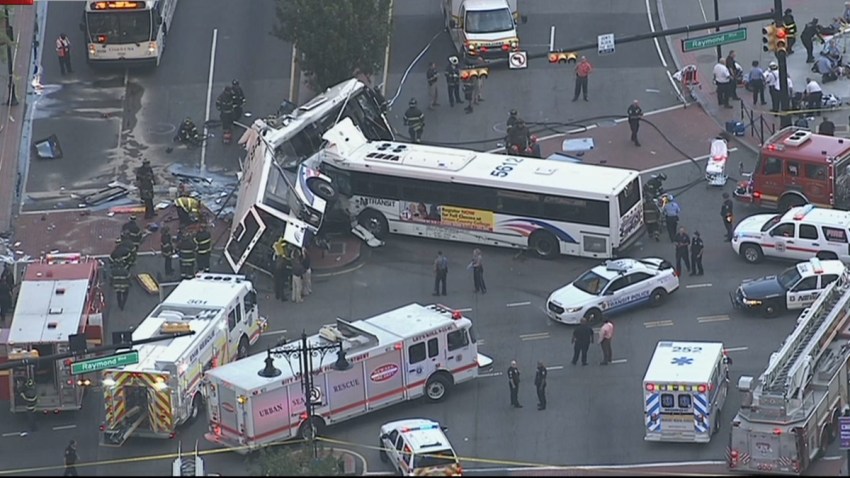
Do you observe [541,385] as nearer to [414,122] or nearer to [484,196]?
[484,196]

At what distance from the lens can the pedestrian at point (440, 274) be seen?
64312 mm

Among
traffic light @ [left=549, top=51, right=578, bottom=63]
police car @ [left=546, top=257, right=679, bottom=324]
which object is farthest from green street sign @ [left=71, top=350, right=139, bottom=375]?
traffic light @ [left=549, top=51, right=578, bottom=63]

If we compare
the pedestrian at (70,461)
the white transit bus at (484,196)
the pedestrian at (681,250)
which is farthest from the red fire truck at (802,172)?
the pedestrian at (70,461)

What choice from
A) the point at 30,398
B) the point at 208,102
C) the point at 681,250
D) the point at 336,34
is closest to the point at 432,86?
the point at 336,34

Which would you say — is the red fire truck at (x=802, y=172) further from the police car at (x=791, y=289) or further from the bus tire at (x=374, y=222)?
the bus tire at (x=374, y=222)

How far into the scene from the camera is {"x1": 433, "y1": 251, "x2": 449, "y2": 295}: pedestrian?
2532 inches

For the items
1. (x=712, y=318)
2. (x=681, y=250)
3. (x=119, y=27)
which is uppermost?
(x=119, y=27)

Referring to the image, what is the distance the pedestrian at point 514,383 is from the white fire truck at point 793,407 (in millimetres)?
5674

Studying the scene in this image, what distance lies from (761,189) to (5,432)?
77.9 ft

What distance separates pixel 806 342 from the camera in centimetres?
5497

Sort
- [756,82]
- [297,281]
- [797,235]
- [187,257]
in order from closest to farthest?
[797,235]
[297,281]
[187,257]
[756,82]

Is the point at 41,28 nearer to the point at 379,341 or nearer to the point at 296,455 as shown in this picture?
the point at 379,341

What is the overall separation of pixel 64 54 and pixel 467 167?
19134mm

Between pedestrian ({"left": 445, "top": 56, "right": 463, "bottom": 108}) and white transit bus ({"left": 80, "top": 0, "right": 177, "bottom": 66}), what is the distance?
1043 cm
